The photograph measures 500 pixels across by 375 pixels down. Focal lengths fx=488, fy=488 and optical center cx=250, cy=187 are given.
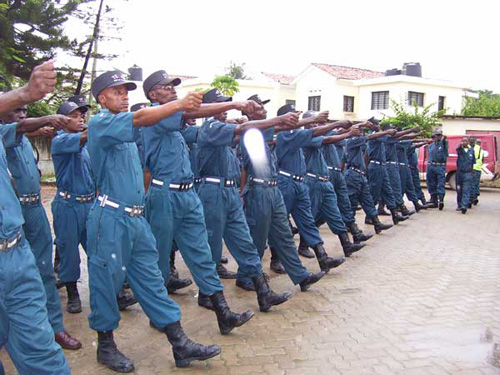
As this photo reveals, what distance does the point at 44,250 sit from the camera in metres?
4.14

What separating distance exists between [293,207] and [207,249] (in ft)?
7.36

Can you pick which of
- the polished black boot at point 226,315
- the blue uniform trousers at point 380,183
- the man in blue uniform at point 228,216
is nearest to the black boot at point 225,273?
the man in blue uniform at point 228,216

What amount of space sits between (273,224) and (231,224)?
0.62m

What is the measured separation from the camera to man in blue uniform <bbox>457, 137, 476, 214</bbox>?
40.3ft

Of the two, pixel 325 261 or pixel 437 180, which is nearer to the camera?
pixel 325 261

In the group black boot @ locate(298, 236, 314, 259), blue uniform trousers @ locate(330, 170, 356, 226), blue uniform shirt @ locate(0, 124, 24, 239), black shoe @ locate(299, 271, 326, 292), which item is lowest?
black boot @ locate(298, 236, 314, 259)

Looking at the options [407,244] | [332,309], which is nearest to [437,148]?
[407,244]

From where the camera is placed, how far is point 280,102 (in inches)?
1411

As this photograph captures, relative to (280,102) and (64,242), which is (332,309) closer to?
(64,242)

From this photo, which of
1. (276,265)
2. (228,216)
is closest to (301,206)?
(276,265)

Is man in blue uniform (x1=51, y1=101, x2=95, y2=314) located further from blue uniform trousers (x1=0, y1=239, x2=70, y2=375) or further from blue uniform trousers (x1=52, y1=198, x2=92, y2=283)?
blue uniform trousers (x1=0, y1=239, x2=70, y2=375)

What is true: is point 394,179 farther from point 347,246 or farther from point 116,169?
point 116,169

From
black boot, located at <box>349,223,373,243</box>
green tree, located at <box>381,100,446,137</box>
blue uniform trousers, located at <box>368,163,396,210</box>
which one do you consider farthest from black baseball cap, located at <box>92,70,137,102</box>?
green tree, located at <box>381,100,446,137</box>

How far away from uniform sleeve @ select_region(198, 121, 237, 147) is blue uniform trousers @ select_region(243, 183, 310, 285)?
1.03 metres
